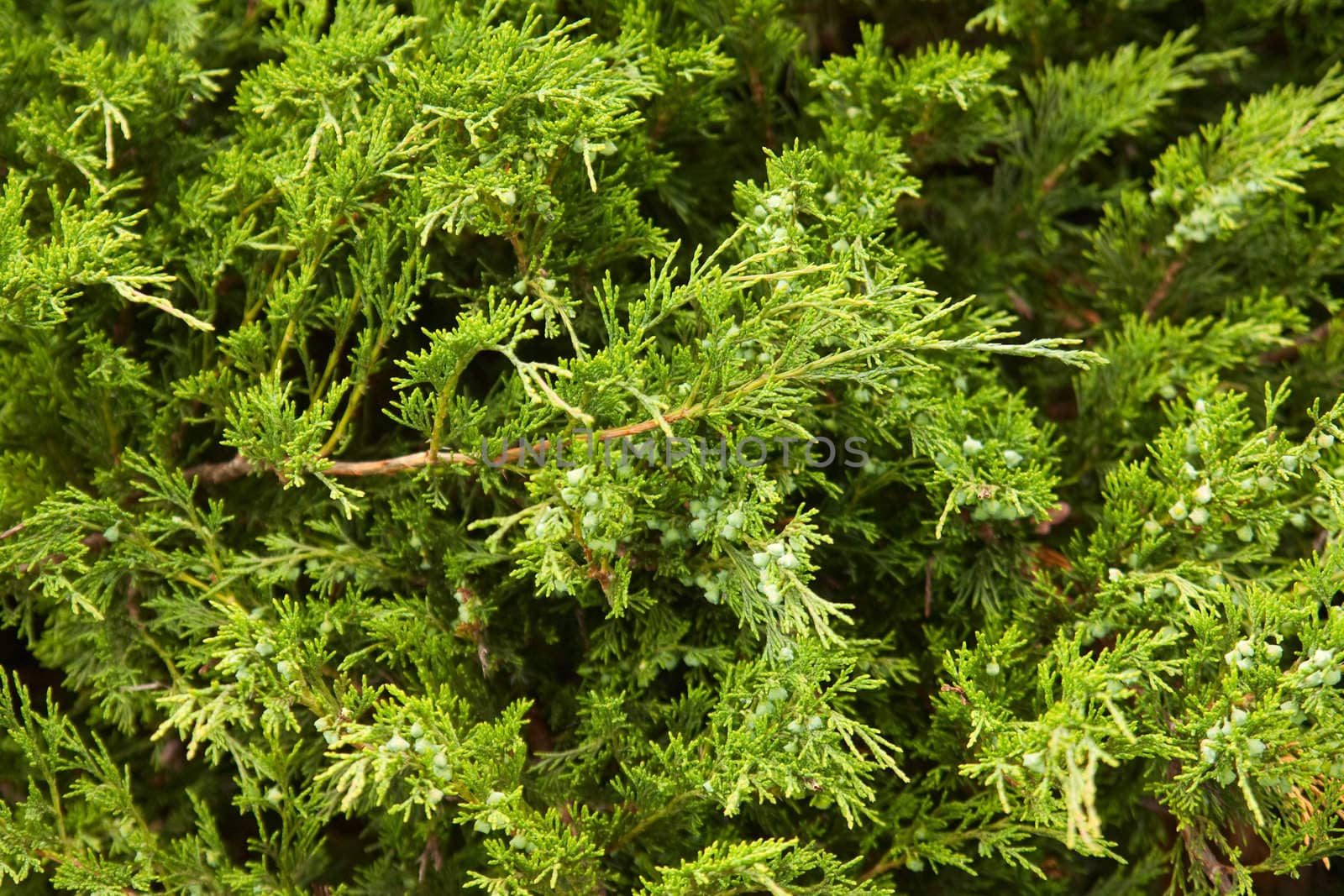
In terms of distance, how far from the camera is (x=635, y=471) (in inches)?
54.8

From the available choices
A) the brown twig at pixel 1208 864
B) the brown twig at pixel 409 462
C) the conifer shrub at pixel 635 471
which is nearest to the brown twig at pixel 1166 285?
the conifer shrub at pixel 635 471

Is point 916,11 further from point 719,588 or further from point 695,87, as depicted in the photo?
point 719,588

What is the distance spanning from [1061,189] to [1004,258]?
0.19m

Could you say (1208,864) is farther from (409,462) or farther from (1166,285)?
(409,462)

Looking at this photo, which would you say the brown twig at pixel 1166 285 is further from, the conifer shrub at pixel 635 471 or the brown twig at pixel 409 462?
the brown twig at pixel 409 462

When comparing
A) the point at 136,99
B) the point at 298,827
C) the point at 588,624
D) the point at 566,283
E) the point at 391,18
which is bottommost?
the point at 298,827

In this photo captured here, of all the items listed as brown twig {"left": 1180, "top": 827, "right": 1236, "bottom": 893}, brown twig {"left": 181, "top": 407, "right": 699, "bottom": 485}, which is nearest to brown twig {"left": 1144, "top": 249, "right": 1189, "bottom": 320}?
brown twig {"left": 1180, "top": 827, "right": 1236, "bottom": 893}

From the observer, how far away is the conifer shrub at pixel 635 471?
1.33 meters

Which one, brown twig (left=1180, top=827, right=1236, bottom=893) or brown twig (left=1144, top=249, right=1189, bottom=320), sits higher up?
brown twig (left=1144, top=249, right=1189, bottom=320)

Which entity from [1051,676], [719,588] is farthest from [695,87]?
[1051,676]

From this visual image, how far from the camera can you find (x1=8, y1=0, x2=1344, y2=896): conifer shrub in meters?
1.33

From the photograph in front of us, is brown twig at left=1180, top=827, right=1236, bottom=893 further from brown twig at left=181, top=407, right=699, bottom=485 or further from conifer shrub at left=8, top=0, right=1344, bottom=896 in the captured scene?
brown twig at left=181, top=407, right=699, bottom=485

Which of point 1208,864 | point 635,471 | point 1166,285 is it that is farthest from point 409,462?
point 1166,285

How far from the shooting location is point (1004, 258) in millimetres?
1921
